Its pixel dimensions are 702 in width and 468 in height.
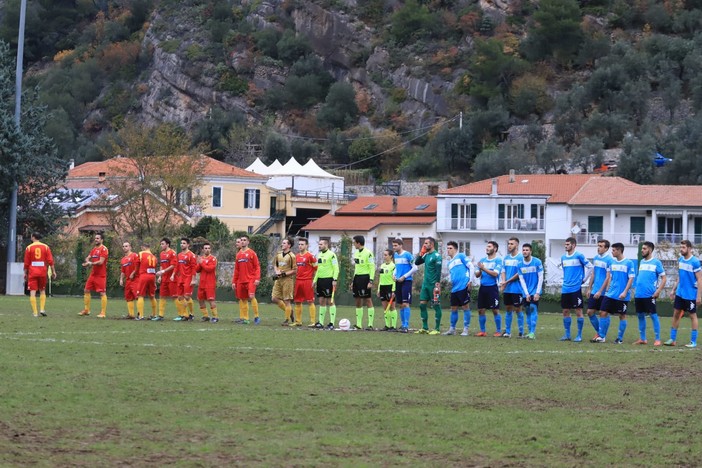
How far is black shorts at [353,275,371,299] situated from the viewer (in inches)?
989

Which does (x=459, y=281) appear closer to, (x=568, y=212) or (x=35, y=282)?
(x=35, y=282)

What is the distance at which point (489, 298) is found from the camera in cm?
2388

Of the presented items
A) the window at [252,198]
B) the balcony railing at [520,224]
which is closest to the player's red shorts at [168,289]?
the balcony railing at [520,224]

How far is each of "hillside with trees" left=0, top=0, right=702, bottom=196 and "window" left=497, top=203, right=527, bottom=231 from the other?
1132 centimetres

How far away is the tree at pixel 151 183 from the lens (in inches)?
2405

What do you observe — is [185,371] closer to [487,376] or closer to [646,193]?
[487,376]

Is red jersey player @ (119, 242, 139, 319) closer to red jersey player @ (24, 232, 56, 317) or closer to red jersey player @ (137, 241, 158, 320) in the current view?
red jersey player @ (137, 241, 158, 320)

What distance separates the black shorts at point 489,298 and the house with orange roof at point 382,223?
5304 cm

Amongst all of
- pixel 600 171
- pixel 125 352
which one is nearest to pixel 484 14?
pixel 600 171

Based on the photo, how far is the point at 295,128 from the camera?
123 m

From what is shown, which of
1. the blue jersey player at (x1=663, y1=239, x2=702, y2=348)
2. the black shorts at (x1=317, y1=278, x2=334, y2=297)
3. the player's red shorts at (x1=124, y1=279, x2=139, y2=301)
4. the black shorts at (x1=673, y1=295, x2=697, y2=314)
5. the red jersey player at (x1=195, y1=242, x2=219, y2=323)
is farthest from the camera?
the player's red shorts at (x1=124, y1=279, x2=139, y2=301)

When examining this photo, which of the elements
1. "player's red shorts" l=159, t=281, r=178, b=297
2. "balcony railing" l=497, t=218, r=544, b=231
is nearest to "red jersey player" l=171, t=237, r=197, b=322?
"player's red shorts" l=159, t=281, r=178, b=297

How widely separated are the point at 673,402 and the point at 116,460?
680 cm

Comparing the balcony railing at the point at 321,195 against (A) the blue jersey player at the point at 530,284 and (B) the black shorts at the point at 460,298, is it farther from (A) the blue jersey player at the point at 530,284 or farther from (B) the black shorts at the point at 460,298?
(A) the blue jersey player at the point at 530,284
